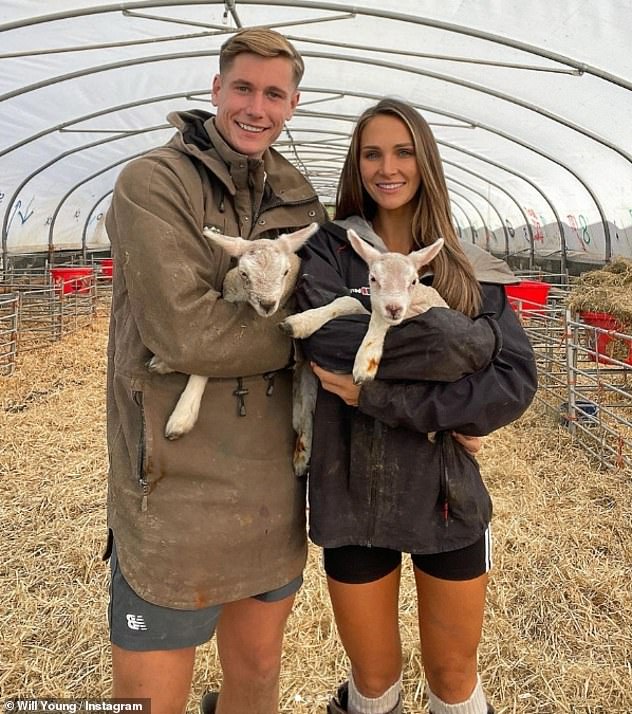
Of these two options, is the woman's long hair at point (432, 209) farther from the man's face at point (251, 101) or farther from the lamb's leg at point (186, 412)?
the lamb's leg at point (186, 412)

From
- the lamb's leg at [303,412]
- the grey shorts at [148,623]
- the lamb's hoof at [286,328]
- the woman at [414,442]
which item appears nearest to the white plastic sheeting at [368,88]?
the woman at [414,442]

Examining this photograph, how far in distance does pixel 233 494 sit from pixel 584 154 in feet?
30.4

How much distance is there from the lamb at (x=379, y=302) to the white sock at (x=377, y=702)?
3.20ft

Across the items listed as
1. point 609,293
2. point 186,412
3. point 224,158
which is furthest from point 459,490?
point 609,293

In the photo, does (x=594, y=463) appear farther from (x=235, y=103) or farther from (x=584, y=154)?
(x=584, y=154)

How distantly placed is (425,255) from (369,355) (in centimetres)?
36

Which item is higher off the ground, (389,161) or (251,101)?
(251,101)

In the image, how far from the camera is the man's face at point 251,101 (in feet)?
5.49

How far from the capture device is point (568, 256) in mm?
12469

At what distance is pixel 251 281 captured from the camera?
1.73m

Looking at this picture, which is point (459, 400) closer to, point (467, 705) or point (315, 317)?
point (315, 317)

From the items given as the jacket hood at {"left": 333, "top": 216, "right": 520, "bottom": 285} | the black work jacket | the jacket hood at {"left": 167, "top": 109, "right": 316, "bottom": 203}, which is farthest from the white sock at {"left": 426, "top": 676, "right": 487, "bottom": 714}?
the jacket hood at {"left": 167, "top": 109, "right": 316, "bottom": 203}

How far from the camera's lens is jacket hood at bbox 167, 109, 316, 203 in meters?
1.67

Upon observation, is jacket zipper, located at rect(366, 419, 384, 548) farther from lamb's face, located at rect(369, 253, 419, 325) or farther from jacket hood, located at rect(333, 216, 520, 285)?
jacket hood, located at rect(333, 216, 520, 285)
